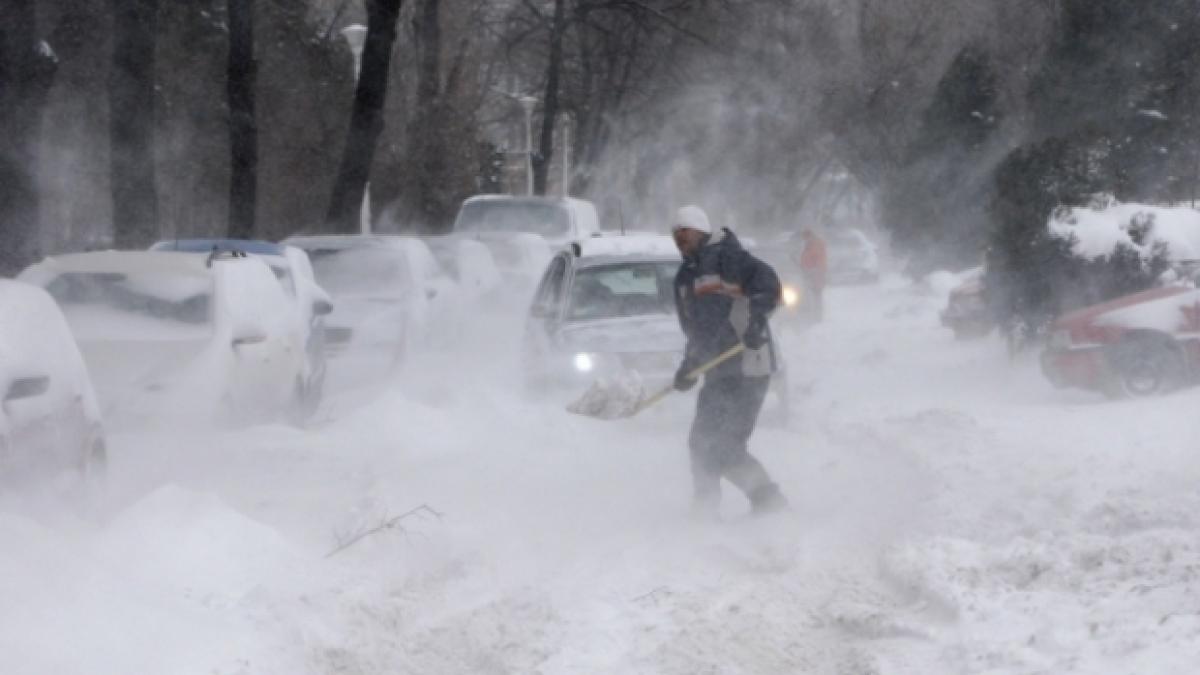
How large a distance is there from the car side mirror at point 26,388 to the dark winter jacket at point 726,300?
3264 millimetres

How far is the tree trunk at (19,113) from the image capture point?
14.5 metres

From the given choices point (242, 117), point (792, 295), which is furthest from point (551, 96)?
point (242, 117)

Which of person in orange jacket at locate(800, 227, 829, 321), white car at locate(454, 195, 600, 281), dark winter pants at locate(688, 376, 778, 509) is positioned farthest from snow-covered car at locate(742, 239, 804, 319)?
dark winter pants at locate(688, 376, 778, 509)

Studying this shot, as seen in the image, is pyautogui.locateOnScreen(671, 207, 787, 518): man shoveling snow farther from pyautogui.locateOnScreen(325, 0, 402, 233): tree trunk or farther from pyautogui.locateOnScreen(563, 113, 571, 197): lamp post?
pyautogui.locateOnScreen(563, 113, 571, 197): lamp post

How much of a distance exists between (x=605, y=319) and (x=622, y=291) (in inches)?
19.7

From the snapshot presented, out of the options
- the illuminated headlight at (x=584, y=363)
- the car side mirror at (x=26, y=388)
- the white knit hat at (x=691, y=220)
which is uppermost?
the white knit hat at (x=691, y=220)

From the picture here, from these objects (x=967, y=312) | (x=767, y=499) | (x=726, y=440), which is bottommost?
(x=767, y=499)

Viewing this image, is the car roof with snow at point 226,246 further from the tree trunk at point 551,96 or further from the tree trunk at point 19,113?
the tree trunk at point 551,96

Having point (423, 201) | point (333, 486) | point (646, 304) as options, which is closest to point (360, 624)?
point (333, 486)

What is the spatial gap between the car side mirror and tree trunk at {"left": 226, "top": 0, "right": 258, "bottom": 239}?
14002mm

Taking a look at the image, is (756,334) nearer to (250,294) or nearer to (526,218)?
(250,294)

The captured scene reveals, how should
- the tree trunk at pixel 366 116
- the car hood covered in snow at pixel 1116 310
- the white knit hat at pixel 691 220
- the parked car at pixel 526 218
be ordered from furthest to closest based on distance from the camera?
the parked car at pixel 526 218 < the tree trunk at pixel 366 116 < the car hood covered in snow at pixel 1116 310 < the white knit hat at pixel 691 220

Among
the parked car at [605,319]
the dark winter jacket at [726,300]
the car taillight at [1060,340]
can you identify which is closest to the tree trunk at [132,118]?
the parked car at [605,319]

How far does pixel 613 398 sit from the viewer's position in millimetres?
11195
